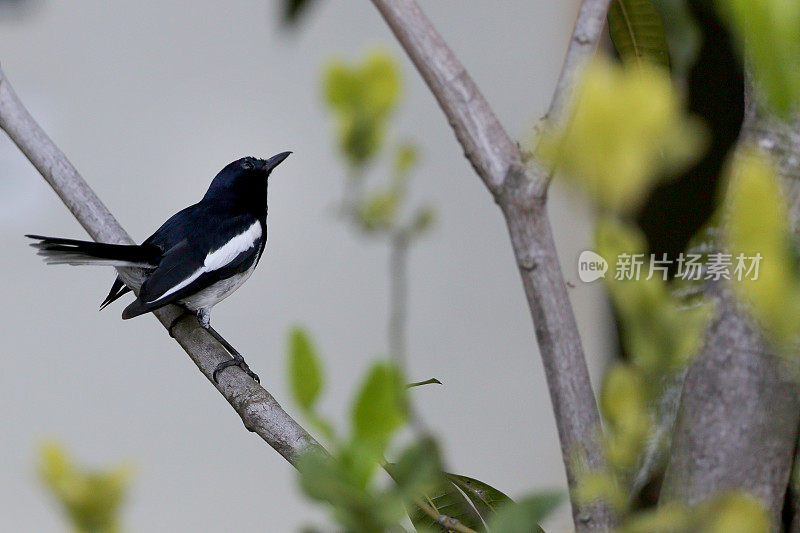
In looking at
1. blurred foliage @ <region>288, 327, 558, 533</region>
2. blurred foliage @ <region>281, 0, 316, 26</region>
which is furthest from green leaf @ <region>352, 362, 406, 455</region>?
blurred foliage @ <region>281, 0, 316, 26</region>

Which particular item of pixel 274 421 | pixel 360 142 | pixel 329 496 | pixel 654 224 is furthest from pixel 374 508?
pixel 654 224

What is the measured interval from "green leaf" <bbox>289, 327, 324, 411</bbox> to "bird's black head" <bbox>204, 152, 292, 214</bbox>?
2.50 feet

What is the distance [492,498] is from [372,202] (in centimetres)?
17

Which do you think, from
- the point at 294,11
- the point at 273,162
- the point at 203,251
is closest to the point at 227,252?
the point at 203,251

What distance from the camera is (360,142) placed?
11.4 inches

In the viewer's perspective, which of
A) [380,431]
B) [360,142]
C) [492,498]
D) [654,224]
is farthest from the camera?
[654,224]

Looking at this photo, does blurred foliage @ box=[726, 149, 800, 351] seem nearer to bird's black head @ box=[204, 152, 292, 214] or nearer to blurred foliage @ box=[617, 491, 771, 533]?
blurred foliage @ box=[617, 491, 771, 533]

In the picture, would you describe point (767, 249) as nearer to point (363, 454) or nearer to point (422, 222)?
point (363, 454)

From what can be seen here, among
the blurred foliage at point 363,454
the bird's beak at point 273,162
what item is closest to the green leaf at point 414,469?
the blurred foliage at point 363,454

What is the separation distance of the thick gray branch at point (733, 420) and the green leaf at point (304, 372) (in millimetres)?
185

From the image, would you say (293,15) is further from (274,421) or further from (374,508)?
(374,508)

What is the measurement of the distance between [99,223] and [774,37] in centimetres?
64

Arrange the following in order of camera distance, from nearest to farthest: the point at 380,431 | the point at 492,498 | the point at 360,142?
the point at 380,431 < the point at 360,142 < the point at 492,498

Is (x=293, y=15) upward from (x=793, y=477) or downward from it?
upward
